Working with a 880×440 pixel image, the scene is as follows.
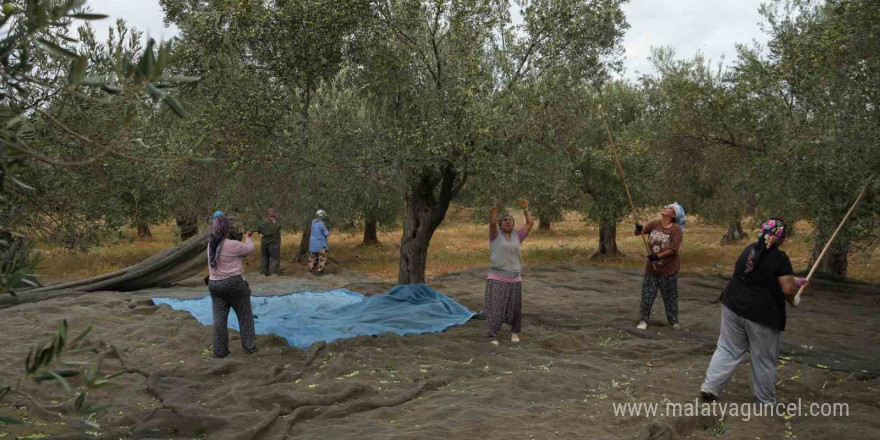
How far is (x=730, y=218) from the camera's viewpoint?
23781 millimetres

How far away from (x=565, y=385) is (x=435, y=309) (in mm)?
4856

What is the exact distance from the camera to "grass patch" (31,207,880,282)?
21938 millimetres

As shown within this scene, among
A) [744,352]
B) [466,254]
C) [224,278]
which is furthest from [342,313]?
[466,254]

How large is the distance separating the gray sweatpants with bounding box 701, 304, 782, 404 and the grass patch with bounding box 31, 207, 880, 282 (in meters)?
13.3

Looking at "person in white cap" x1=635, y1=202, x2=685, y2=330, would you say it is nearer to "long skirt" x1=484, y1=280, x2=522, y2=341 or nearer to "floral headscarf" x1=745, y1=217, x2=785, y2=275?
"long skirt" x1=484, y1=280, x2=522, y2=341

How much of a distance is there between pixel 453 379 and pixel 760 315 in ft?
11.4

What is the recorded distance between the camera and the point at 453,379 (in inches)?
326

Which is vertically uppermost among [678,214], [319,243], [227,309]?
[678,214]

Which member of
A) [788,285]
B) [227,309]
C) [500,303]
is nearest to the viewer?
[788,285]

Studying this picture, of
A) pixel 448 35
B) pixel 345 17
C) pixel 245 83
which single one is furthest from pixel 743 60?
pixel 245 83

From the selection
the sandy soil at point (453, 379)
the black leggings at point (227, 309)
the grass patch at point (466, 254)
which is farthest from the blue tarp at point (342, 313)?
the grass patch at point (466, 254)

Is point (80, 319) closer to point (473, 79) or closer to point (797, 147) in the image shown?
point (473, 79)

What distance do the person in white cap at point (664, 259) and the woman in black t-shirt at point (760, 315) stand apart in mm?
3601

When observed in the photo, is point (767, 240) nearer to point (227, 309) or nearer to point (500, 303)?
point (500, 303)
